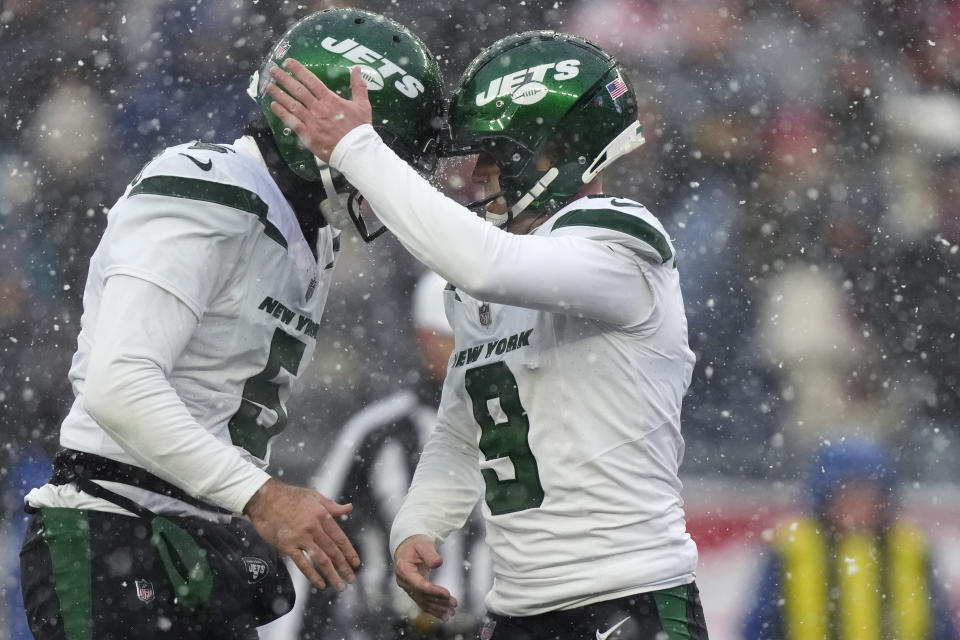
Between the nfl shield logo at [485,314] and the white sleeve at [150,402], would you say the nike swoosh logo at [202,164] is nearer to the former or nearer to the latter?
the white sleeve at [150,402]

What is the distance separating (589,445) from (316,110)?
83cm

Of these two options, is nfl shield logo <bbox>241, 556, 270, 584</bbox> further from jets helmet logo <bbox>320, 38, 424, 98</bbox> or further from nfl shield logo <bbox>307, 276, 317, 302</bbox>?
jets helmet logo <bbox>320, 38, 424, 98</bbox>

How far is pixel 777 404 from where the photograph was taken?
4023 mm

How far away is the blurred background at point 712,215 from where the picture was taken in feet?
13.0

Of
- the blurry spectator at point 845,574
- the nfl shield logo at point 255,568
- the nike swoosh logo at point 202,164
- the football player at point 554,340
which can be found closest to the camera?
the football player at point 554,340

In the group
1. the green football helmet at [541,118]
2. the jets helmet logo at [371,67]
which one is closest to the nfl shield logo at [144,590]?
the green football helmet at [541,118]

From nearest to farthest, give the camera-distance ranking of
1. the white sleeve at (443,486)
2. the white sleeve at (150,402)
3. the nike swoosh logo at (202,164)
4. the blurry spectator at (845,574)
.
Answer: the white sleeve at (150,402) < the nike swoosh logo at (202,164) < the white sleeve at (443,486) < the blurry spectator at (845,574)

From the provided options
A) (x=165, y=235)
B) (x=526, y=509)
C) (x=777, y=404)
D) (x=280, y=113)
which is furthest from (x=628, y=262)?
(x=777, y=404)

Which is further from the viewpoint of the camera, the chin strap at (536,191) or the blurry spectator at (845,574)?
the blurry spectator at (845,574)

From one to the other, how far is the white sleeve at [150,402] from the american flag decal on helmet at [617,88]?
3.57 feet

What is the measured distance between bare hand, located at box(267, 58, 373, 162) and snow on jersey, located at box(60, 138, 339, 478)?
186 millimetres

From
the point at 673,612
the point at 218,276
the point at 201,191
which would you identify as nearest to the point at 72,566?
the point at 218,276

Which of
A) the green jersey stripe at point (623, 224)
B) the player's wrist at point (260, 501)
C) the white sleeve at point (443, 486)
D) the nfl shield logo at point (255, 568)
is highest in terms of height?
the green jersey stripe at point (623, 224)

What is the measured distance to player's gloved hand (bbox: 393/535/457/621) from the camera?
236cm
